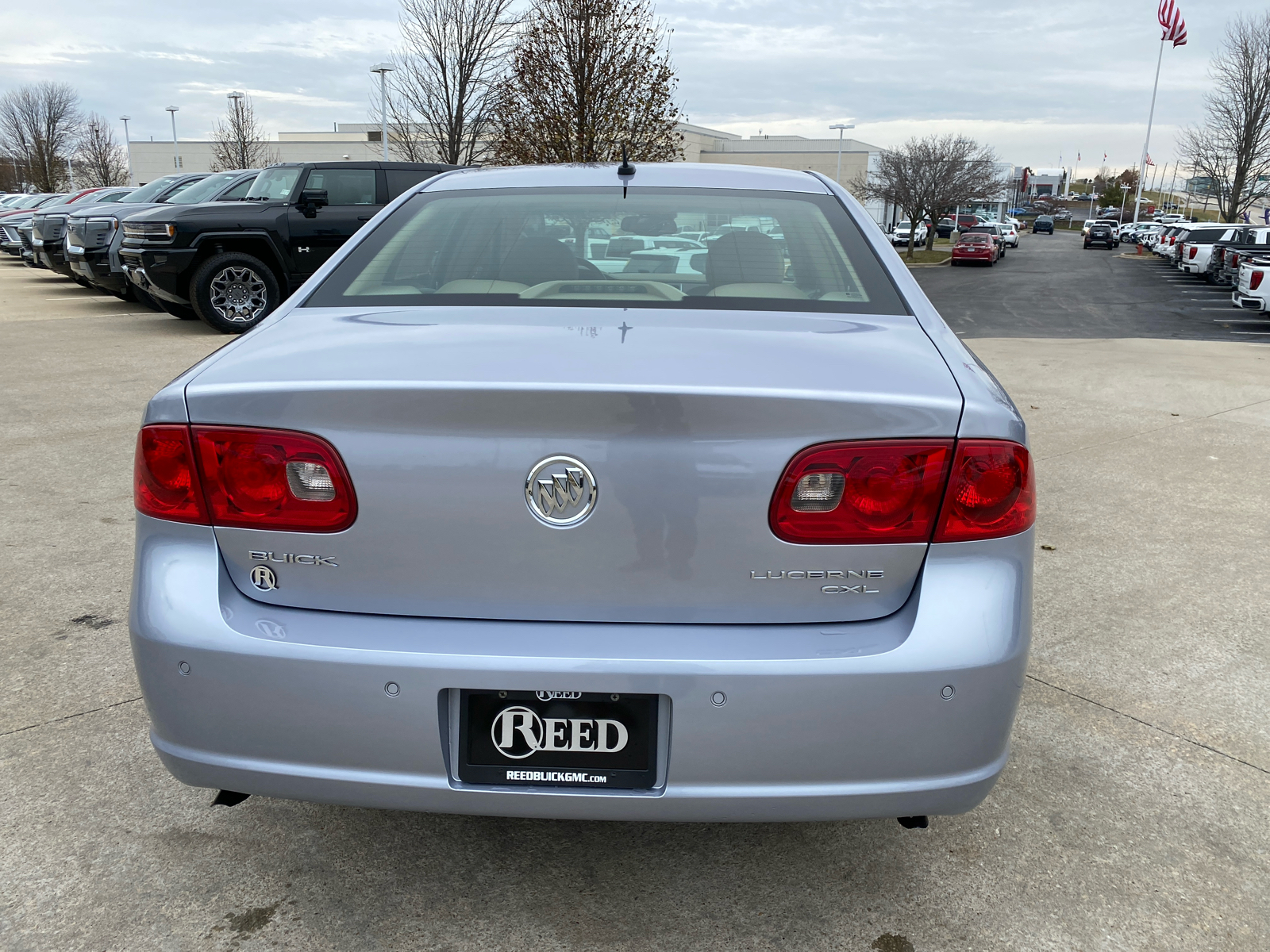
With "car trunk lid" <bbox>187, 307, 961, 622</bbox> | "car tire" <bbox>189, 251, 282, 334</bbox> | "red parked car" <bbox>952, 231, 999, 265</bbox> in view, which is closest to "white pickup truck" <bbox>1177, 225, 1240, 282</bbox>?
"red parked car" <bbox>952, 231, 999, 265</bbox>

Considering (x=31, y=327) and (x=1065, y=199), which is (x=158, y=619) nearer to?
(x=31, y=327)

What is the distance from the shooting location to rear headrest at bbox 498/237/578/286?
2.54 metres

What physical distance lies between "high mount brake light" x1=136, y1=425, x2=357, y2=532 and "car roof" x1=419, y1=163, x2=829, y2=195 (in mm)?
1433

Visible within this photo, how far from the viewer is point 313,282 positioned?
251 centimetres

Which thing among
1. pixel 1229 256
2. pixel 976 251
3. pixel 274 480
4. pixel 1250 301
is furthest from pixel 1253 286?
pixel 976 251

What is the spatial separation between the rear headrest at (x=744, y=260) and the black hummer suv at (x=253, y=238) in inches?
359

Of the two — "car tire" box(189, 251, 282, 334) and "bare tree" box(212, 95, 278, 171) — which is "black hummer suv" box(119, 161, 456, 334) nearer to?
"car tire" box(189, 251, 282, 334)

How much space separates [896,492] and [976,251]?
1574 inches

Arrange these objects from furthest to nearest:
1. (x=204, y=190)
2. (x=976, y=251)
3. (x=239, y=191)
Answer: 1. (x=976, y=251)
2. (x=204, y=190)
3. (x=239, y=191)

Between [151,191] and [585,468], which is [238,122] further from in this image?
[585,468]

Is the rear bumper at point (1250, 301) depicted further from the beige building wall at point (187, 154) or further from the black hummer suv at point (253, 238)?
the beige building wall at point (187, 154)

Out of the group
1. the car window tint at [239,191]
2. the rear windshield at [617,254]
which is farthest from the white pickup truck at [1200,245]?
the rear windshield at [617,254]

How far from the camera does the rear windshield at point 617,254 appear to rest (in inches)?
92.9

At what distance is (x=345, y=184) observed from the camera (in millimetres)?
11820
